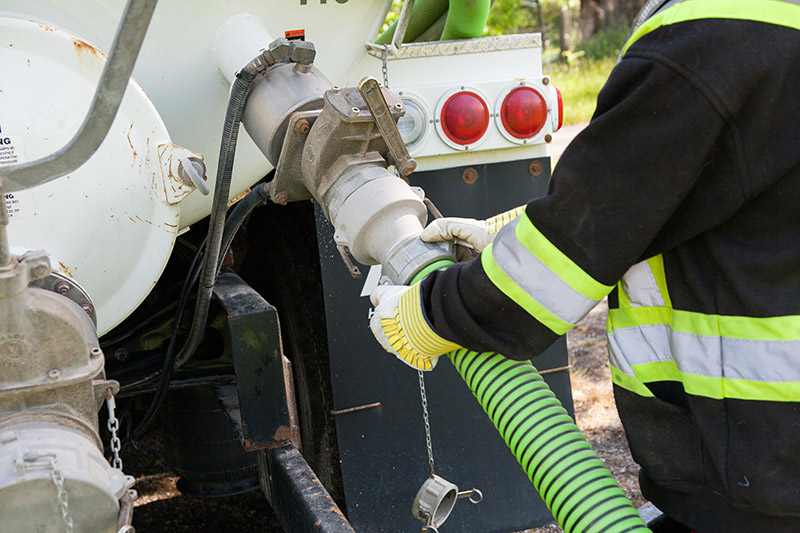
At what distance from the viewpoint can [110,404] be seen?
140cm

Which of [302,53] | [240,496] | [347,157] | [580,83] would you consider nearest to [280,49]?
[302,53]

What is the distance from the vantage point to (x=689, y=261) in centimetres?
122

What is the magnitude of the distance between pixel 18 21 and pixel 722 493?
4.39ft

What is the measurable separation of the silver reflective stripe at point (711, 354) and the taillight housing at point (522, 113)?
1.01 meters

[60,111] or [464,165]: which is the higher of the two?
[60,111]

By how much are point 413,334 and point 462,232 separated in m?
0.23

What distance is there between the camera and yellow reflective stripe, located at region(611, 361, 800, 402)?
45.7 inches

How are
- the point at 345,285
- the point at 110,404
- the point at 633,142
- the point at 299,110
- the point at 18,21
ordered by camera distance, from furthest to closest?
the point at 345,285 < the point at 299,110 < the point at 18,21 < the point at 110,404 < the point at 633,142

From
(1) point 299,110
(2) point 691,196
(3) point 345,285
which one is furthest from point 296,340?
(2) point 691,196

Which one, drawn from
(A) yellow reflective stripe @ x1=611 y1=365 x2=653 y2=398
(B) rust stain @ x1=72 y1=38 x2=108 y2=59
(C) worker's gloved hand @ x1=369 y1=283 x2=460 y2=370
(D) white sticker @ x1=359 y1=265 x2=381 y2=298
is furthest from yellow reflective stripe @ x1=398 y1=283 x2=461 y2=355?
(D) white sticker @ x1=359 y1=265 x2=381 y2=298

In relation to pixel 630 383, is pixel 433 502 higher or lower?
lower

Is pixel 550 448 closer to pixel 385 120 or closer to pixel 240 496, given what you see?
pixel 385 120

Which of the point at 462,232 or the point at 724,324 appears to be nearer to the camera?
the point at 724,324

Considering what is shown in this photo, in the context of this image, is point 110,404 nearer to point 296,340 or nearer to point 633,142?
point 633,142
